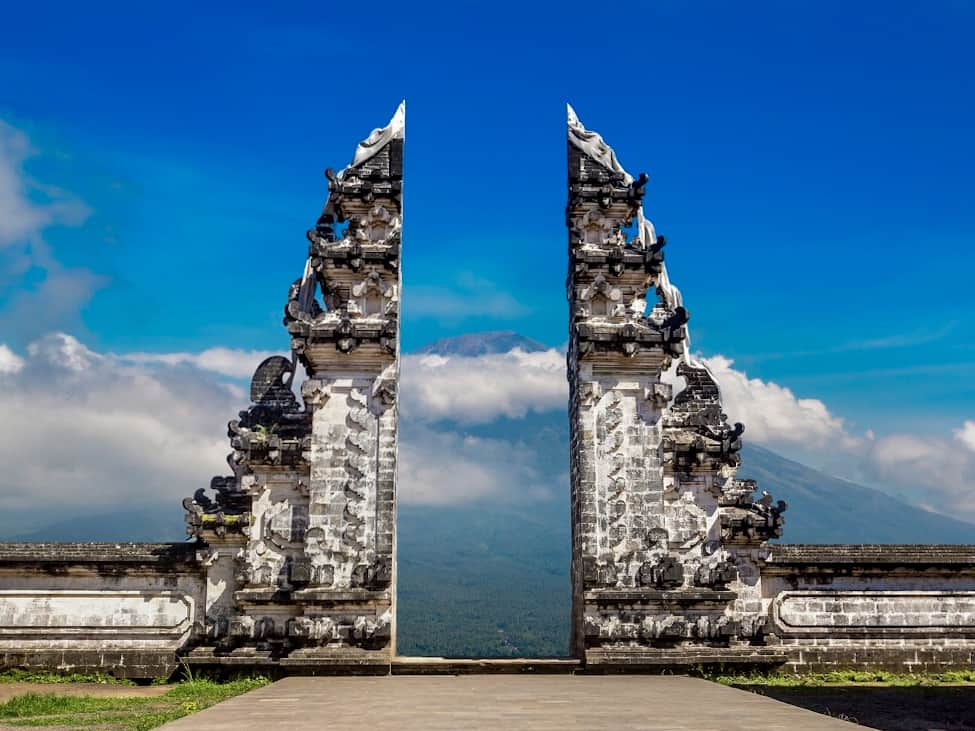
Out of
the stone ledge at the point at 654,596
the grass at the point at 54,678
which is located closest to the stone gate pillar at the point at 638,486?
the stone ledge at the point at 654,596

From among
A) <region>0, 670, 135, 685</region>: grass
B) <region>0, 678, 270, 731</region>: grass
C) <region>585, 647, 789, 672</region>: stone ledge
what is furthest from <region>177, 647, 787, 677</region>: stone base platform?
<region>0, 670, 135, 685</region>: grass

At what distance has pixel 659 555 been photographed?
18.4 m

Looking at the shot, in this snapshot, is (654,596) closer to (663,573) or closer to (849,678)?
(663,573)

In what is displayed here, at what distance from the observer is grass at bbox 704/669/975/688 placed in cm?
1673

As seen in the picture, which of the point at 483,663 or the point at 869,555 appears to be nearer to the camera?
the point at 483,663

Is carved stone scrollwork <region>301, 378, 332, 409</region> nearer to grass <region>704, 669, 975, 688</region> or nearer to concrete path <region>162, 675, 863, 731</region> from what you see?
concrete path <region>162, 675, 863, 731</region>

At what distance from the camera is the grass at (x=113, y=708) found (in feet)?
37.6

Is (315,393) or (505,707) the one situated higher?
(315,393)

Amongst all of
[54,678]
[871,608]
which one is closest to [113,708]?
[54,678]

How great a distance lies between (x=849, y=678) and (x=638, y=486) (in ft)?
18.4

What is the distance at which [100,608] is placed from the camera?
17641 mm

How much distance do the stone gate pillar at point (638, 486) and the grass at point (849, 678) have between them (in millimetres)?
512

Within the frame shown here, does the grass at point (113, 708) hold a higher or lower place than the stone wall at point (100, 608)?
lower

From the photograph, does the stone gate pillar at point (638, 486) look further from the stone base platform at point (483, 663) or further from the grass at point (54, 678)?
the grass at point (54, 678)
